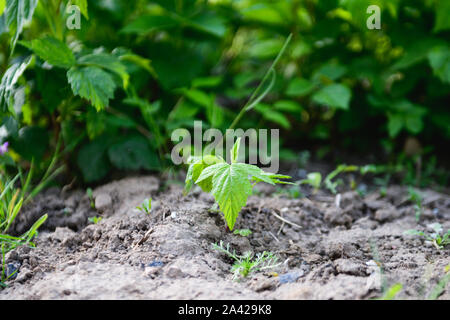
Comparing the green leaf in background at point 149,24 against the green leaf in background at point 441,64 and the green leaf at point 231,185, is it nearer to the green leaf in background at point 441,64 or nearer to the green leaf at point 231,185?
the green leaf at point 231,185

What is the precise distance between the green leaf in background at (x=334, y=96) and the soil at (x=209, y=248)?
51 cm

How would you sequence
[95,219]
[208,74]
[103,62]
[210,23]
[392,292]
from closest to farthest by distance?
[392,292], [95,219], [103,62], [210,23], [208,74]

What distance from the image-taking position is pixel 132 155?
2.09m

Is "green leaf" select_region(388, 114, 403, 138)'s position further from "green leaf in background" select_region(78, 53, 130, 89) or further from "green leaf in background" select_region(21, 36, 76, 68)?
"green leaf in background" select_region(21, 36, 76, 68)

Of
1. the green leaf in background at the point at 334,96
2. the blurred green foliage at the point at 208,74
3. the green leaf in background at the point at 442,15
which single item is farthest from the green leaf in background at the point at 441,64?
the green leaf in background at the point at 334,96

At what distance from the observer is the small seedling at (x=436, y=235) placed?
1503 millimetres

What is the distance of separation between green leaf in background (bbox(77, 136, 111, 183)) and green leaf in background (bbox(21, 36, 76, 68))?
529 millimetres

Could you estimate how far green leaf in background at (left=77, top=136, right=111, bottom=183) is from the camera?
2.05 meters

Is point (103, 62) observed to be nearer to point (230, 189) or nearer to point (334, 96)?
point (230, 189)

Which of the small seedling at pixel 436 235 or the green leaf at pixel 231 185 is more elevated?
the green leaf at pixel 231 185

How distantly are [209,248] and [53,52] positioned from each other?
3.19 feet

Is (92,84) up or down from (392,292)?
up

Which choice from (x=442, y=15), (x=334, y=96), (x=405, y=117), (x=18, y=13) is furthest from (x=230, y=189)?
(x=442, y=15)
